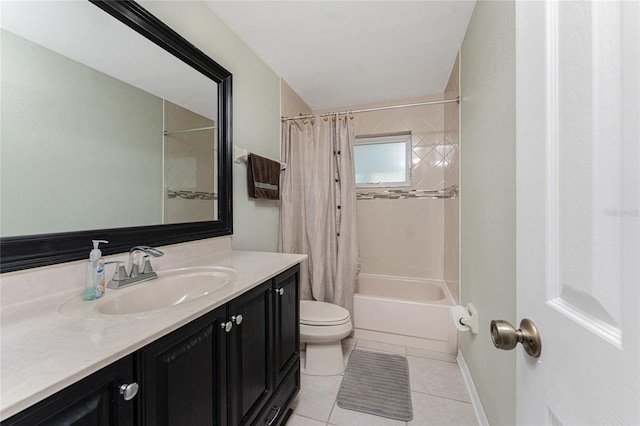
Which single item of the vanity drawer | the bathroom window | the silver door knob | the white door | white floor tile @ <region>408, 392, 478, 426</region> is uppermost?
the bathroom window

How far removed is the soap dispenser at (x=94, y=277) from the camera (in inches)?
32.6

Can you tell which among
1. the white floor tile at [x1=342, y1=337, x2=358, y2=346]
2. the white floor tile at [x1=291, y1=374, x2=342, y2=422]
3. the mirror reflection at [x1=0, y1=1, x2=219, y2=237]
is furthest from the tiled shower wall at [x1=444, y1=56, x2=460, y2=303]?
the mirror reflection at [x1=0, y1=1, x2=219, y2=237]

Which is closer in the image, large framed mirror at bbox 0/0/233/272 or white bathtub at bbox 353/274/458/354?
large framed mirror at bbox 0/0/233/272

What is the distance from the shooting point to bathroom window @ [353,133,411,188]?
2.80 meters

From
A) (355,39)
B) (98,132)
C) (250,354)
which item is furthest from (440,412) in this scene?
(355,39)

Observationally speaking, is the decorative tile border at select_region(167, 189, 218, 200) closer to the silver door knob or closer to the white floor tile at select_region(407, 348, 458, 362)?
the silver door knob

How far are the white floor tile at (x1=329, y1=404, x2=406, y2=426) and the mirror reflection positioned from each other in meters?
1.36

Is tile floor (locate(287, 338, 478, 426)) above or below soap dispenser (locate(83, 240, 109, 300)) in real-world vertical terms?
below

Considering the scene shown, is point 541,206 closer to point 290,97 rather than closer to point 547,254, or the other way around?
point 547,254

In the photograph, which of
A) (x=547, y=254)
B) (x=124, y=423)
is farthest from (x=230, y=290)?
(x=547, y=254)

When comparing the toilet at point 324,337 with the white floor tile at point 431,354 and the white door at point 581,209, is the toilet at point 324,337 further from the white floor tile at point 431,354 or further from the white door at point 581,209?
the white door at point 581,209

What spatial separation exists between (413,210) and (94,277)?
2584 mm

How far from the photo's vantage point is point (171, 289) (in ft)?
3.60

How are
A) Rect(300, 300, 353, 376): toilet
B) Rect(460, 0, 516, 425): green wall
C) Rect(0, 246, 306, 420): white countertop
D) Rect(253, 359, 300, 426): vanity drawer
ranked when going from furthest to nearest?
Rect(300, 300, 353, 376): toilet → Rect(253, 359, 300, 426): vanity drawer → Rect(460, 0, 516, 425): green wall → Rect(0, 246, 306, 420): white countertop
